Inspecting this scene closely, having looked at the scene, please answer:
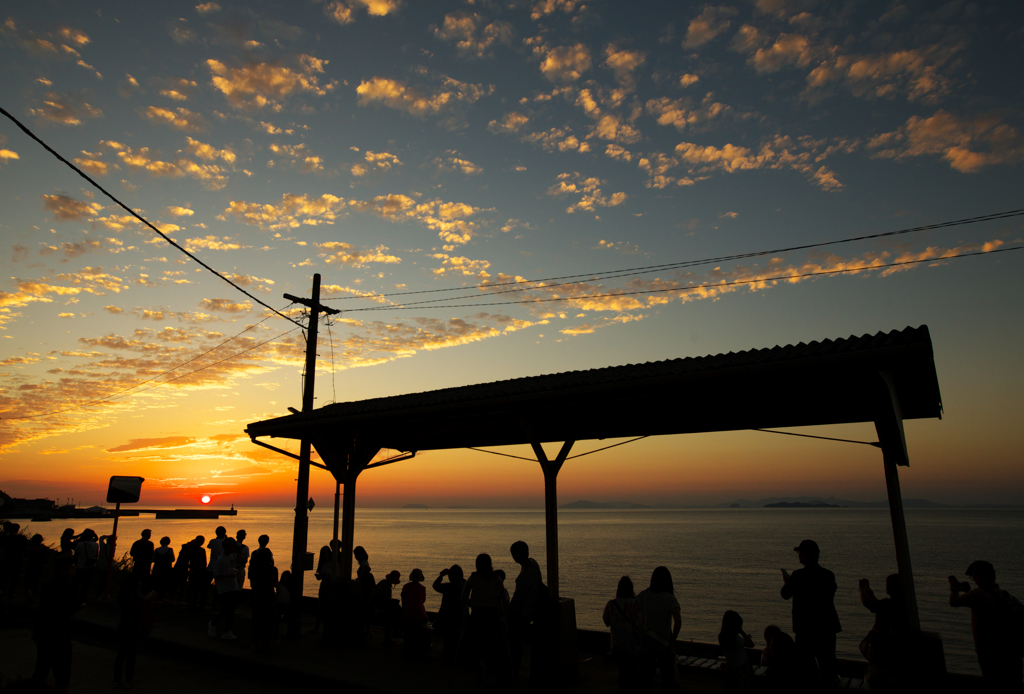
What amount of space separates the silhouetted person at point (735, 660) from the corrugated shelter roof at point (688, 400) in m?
2.50

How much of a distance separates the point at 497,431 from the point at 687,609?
23486mm

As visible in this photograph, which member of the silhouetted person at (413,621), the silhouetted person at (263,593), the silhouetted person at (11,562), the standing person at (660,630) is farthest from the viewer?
the silhouetted person at (11,562)

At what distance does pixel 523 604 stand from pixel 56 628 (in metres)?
5.27

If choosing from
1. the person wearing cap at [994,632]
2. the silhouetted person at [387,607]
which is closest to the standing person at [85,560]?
the silhouetted person at [387,607]

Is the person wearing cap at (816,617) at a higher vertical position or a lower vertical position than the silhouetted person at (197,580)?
higher

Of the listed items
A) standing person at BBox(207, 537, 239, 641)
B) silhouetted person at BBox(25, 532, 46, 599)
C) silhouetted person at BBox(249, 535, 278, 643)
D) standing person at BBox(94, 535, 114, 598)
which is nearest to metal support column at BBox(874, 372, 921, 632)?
silhouetted person at BBox(249, 535, 278, 643)

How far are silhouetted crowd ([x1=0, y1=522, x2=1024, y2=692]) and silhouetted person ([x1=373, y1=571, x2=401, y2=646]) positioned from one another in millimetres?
22

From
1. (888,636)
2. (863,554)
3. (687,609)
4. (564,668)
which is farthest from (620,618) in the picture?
(863,554)

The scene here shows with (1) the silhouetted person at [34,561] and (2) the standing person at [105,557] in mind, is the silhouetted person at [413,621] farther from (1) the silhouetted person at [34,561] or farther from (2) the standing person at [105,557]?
(1) the silhouetted person at [34,561]

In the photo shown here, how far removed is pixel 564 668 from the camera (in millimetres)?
6855

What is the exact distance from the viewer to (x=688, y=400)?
789cm

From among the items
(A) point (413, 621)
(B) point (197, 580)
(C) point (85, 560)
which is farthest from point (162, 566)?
(A) point (413, 621)

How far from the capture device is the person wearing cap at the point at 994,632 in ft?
18.4

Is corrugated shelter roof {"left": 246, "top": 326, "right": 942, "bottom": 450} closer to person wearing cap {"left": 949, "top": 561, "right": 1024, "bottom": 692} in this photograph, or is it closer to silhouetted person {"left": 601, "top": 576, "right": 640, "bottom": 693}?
person wearing cap {"left": 949, "top": 561, "right": 1024, "bottom": 692}
